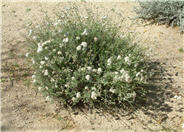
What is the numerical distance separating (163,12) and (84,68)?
3.23 metres

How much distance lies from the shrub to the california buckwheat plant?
2.27 m

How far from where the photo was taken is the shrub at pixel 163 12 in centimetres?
545

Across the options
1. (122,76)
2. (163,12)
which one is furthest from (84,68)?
(163,12)

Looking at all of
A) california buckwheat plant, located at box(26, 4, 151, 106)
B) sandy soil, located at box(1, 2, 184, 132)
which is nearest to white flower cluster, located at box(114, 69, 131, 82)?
california buckwheat plant, located at box(26, 4, 151, 106)

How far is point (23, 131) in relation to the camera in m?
3.11

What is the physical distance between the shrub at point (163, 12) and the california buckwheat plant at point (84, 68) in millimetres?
2272

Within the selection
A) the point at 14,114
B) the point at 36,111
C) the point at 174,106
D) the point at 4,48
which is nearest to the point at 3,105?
the point at 14,114

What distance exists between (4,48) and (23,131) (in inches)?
72.1

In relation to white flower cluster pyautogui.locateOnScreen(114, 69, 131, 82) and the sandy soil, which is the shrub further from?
white flower cluster pyautogui.locateOnScreen(114, 69, 131, 82)

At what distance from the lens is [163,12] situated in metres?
5.62

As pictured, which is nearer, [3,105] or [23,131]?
[23,131]

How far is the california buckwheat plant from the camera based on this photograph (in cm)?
319

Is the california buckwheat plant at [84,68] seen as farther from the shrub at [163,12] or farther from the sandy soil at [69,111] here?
the shrub at [163,12]

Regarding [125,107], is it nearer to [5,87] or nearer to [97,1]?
[5,87]
